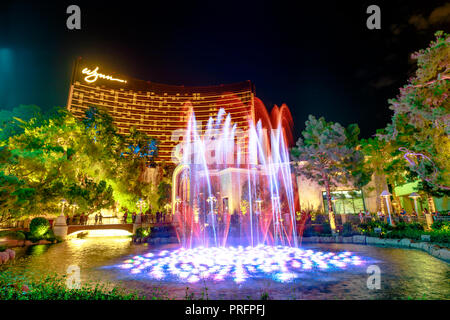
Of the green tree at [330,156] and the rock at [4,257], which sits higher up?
the green tree at [330,156]

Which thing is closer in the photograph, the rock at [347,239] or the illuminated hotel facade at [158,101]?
the rock at [347,239]

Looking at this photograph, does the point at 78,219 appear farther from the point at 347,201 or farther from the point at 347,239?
the point at 347,201

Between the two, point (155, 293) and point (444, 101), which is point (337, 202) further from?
point (155, 293)

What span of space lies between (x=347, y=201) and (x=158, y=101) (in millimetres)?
83619

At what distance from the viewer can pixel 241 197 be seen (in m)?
32.8

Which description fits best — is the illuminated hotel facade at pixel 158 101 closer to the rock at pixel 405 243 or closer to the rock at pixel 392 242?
the rock at pixel 392 242

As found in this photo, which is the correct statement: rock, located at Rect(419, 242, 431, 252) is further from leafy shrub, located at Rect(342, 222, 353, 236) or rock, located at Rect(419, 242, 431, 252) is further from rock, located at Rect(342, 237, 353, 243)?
leafy shrub, located at Rect(342, 222, 353, 236)

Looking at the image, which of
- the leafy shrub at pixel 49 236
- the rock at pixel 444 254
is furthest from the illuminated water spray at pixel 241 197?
the leafy shrub at pixel 49 236

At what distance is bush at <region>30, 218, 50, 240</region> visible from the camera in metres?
19.0

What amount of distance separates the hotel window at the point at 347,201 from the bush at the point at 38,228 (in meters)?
32.0

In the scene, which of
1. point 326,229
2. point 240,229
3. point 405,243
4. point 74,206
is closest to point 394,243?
point 405,243

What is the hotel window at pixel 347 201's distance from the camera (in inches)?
1278

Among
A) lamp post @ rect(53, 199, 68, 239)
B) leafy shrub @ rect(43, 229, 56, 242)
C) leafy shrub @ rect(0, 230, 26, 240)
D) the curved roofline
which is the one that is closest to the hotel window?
lamp post @ rect(53, 199, 68, 239)
